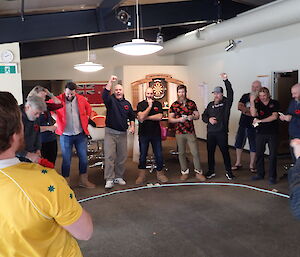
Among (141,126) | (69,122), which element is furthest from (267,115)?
(69,122)

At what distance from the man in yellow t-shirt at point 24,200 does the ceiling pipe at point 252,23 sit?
509 centimetres

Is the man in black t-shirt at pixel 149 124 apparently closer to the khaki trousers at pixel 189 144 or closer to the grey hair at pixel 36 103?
the khaki trousers at pixel 189 144

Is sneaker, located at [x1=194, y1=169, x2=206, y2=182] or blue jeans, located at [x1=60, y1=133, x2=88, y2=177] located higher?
blue jeans, located at [x1=60, y1=133, x2=88, y2=177]

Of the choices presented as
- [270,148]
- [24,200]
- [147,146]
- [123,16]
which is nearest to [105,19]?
[123,16]

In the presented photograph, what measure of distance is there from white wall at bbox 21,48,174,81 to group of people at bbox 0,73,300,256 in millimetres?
5176

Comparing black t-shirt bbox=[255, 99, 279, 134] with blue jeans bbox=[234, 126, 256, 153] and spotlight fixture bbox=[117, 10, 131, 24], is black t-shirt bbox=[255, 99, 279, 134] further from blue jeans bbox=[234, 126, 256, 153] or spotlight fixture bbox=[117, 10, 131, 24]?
spotlight fixture bbox=[117, 10, 131, 24]

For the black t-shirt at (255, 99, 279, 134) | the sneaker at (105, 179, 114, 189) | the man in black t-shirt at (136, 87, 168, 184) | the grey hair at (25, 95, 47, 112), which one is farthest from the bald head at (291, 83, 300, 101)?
the grey hair at (25, 95, 47, 112)

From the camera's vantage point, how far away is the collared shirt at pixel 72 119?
15.4 ft

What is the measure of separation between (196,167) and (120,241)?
7.91ft

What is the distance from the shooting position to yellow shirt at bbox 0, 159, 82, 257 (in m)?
1.08

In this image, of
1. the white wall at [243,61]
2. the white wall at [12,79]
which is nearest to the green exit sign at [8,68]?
the white wall at [12,79]

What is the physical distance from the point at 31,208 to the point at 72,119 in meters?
3.68

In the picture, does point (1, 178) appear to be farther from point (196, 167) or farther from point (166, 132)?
point (166, 132)

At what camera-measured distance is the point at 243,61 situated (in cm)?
759
